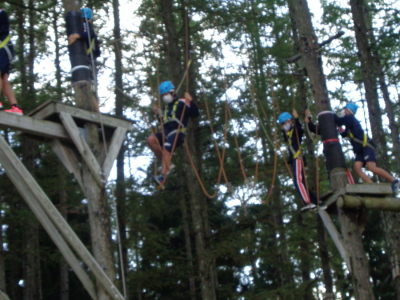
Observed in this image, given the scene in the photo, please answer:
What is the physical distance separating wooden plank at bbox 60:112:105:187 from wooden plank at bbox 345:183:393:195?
10.9 feet

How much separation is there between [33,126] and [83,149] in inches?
23.3

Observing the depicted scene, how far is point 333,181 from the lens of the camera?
856 cm

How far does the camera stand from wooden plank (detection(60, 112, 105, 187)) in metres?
6.91

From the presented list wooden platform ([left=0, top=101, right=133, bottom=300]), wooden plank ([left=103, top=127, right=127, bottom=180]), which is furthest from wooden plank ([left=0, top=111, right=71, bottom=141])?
wooden plank ([left=103, top=127, right=127, bottom=180])

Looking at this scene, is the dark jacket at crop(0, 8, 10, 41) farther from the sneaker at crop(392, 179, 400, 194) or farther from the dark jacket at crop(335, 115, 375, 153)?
the sneaker at crop(392, 179, 400, 194)

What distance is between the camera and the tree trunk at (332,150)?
831 cm

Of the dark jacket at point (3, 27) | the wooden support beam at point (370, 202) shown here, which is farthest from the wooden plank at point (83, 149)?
the wooden support beam at point (370, 202)

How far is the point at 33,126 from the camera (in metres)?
6.84

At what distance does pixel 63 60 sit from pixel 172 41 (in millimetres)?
4103

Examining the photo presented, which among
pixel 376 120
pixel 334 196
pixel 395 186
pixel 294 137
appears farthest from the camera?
pixel 376 120

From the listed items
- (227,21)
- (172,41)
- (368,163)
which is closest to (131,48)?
(172,41)

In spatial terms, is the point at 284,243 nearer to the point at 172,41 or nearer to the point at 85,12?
the point at 172,41

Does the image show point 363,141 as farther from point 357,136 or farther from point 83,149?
point 83,149

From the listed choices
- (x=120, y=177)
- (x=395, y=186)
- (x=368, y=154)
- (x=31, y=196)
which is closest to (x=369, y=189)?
(x=395, y=186)
